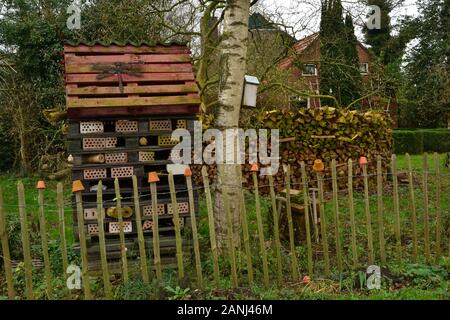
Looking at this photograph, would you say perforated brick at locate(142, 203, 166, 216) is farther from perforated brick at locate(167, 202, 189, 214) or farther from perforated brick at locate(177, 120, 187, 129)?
perforated brick at locate(177, 120, 187, 129)

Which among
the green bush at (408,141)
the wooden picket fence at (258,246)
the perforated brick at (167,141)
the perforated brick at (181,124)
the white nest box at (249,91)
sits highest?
the white nest box at (249,91)

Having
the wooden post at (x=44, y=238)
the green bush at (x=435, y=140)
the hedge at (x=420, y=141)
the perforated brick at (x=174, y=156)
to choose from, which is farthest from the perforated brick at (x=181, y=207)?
the green bush at (x=435, y=140)

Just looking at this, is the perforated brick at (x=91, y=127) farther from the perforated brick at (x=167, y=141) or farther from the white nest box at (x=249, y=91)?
the white nest box at (x=249, y=91)

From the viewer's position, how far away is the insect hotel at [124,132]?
16.6ft

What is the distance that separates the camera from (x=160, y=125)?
5277mm

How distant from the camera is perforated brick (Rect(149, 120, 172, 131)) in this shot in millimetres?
5250

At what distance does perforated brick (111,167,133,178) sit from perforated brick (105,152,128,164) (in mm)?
80

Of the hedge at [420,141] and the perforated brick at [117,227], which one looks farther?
the hedge at [420,141]

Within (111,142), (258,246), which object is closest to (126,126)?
(111,142)

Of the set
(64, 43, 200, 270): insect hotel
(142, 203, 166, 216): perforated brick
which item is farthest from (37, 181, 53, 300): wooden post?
(142, 203, 166, 216): perforated brick

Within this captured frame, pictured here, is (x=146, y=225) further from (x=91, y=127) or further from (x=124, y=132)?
(x=91, y=127)

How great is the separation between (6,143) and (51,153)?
198 cm

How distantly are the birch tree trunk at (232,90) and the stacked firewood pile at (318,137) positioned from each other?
4.56 metres
